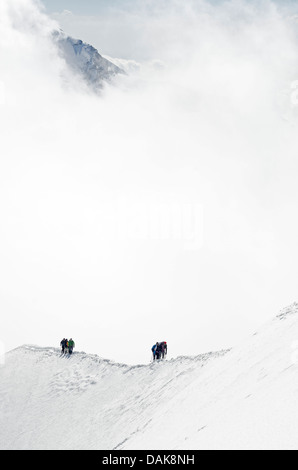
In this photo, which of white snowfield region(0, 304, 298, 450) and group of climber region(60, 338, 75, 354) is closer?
white snowfield region(0, 304, 298, 450)

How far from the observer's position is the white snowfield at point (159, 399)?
18875mm

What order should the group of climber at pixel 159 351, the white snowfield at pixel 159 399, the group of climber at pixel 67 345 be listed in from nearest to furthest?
the white snowfield at pixel 159 399 < the group of climber at pixel 159 351 < the group of climber at pixel 67 345

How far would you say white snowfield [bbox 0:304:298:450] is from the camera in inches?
743

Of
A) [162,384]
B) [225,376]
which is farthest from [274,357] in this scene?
[162,384]

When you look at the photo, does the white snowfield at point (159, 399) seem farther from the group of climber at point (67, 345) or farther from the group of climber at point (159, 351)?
the group of climber at point (159, 351)

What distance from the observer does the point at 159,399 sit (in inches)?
1316

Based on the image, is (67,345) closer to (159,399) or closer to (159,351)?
(159,351)

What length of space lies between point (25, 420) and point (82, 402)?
477 cm

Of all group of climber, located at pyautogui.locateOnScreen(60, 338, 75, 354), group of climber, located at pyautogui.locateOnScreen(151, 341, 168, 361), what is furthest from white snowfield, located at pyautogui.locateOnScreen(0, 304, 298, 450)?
group of climber, located at pyautogui.locateOnScreen(151, 341, 168, 361)

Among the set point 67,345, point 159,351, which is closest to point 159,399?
point 159,351

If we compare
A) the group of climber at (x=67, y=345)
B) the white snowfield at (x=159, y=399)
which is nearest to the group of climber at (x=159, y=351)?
the white snowfield at (x=159, y=399)

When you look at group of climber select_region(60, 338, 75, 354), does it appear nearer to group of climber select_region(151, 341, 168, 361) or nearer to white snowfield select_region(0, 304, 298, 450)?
white snowfield select_region(0, 304, 298, 450)

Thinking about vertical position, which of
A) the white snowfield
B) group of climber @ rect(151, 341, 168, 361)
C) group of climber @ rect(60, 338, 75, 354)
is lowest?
the white snowfield
